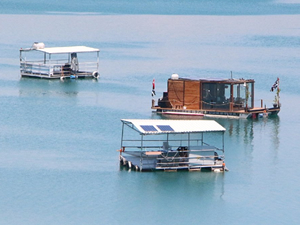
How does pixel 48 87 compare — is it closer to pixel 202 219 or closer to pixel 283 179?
pixel 283 179

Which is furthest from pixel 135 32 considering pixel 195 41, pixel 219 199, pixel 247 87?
pixel 219 199

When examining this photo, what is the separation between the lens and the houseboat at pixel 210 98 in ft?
288

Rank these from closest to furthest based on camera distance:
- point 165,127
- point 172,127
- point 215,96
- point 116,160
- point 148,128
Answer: point 148,128 → point 165,127 → point 172,127 → point 116,160 → point 215,96

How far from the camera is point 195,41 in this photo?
181375mm

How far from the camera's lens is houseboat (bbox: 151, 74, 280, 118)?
288 ft

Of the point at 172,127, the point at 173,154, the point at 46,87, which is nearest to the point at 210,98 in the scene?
the point at 172,127

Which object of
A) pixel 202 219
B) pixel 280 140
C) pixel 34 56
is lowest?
pixel 202 219

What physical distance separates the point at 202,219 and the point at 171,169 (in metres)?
8.59

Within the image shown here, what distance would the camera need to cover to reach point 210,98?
88.6 metres

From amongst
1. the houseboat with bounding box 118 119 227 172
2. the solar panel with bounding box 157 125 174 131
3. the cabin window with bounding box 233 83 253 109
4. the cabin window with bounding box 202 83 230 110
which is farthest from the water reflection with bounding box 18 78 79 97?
the solar panel with bounding box 157 125 174 131

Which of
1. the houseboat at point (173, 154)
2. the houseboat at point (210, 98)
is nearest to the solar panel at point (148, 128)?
the houseboat at point (173, 154)

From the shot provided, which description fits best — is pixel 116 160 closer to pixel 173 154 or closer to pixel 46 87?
pixel 173 154

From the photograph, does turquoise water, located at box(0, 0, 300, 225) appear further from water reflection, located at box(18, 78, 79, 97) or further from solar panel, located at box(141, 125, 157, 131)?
solar panel, located at box(141, 125, 157, 131)

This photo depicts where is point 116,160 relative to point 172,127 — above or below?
below
